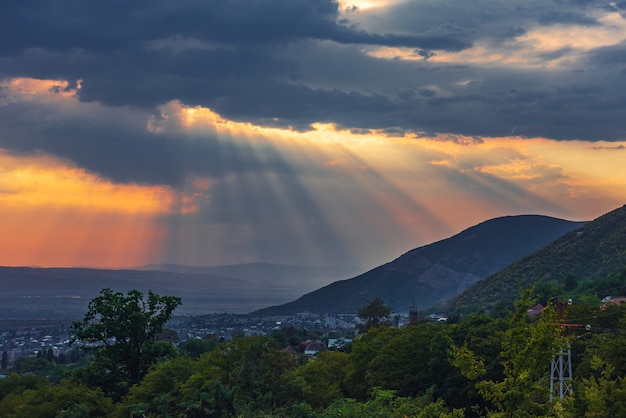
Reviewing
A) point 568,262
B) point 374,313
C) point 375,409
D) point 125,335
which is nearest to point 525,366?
point 375,409

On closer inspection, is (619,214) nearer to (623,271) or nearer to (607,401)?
(623,271)

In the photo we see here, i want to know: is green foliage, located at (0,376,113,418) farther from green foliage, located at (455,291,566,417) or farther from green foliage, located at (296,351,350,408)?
green foliage, located at (455,291,566,417)

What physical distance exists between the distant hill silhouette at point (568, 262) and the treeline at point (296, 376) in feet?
249

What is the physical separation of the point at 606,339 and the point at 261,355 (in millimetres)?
19257

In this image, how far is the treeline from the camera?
42062 mm

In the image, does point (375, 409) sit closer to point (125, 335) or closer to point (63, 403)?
point (63, 403)

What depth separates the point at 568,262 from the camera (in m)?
150

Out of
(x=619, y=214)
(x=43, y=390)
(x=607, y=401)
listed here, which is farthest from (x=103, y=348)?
(x=619, y=214)

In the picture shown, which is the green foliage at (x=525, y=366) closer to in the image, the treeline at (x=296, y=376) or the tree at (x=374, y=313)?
the treeline at (x=296, y=376)

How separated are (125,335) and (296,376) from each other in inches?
640

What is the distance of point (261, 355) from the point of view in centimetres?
4656

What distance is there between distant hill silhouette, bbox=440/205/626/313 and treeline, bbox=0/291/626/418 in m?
75.8

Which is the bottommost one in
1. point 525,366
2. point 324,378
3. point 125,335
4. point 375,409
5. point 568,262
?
point 375,409

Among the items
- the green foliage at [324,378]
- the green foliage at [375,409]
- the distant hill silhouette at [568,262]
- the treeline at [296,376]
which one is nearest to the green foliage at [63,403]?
the treeline at [296,376]
